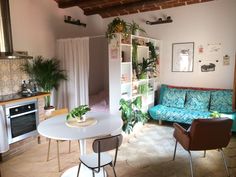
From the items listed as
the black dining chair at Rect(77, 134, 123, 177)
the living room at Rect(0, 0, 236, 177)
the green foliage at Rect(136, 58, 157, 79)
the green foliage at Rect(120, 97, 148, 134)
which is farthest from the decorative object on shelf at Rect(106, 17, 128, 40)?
the black dining chair at Rect(77, 134, 123, 177)

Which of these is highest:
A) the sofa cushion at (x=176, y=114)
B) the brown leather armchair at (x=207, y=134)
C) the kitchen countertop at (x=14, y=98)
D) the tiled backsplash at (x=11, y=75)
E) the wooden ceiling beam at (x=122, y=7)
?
the wooden ceiling beam at (x=122, y=7)

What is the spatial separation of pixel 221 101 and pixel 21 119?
3.83m

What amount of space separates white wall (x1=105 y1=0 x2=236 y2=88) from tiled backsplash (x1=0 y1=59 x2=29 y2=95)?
10.2 ft

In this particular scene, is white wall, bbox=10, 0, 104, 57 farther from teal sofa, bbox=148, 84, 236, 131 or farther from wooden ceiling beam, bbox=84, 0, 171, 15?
teal sofa, bbox=148, 84, 236, 131

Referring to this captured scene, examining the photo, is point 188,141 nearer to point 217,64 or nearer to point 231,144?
point 231,144

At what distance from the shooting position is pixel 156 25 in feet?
16.4

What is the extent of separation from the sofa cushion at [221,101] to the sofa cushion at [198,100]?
10cm

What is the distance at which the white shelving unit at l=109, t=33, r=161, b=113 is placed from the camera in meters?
3.51

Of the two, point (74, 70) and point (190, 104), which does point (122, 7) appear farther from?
point (190, 104)

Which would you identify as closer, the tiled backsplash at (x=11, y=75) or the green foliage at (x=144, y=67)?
the tiled backsplash at (x=11, y=75)

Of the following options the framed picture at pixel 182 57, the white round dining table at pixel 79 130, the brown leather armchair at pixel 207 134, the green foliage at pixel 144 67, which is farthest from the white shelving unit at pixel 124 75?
the brown leather armchair at pixel 207 134

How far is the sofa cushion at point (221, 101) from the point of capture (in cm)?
404

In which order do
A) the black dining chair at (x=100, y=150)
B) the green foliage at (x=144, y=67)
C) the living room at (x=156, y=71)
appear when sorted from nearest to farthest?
the black dining chair at (x=100, y=150)
the living room at (x=156, y=71)
the green foliage at (x=144, y=67)

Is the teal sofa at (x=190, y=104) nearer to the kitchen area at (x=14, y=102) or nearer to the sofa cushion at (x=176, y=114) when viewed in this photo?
the sofa cushion at (x=176, y=114)
